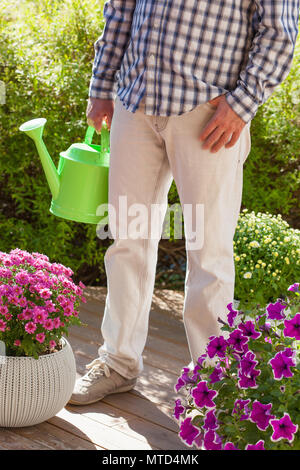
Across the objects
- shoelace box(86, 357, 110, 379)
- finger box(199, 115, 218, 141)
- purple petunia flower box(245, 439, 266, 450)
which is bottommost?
shoelace box(86, 357, 110, 379)

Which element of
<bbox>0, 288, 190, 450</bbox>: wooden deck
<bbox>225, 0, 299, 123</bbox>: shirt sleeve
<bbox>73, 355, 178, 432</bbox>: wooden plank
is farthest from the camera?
<bbox>73, 355, 178, 432</bbox>: wooden plank

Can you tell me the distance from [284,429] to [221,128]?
0.89 metres

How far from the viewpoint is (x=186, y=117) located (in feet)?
6.59

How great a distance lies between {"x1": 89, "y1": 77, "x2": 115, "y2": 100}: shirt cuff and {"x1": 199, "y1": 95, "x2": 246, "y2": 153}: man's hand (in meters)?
0.45

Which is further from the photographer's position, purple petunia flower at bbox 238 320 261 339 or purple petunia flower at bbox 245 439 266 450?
purple petunia flower at bbox 238 320 261 339

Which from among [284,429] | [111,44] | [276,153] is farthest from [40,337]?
[276,153]

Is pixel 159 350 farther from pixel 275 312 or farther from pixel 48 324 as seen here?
pixel 275 312

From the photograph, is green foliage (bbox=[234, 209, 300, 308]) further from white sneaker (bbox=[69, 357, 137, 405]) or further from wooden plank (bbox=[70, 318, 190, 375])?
white sneaker (bbox=[69, 357, 137, 405])

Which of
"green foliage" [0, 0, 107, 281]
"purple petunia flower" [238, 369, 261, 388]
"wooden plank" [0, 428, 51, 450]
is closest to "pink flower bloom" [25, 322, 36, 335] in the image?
"wooden plank" [0, 428, 51, 450]

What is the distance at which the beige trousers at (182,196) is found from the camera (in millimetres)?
2043

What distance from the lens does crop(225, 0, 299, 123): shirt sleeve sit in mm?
1914

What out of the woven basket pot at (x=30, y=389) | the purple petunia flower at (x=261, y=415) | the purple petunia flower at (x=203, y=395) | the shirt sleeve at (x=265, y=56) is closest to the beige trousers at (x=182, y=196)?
the shirt sleeve at (x=265, y=56)

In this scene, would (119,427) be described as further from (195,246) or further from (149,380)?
(195,246)
